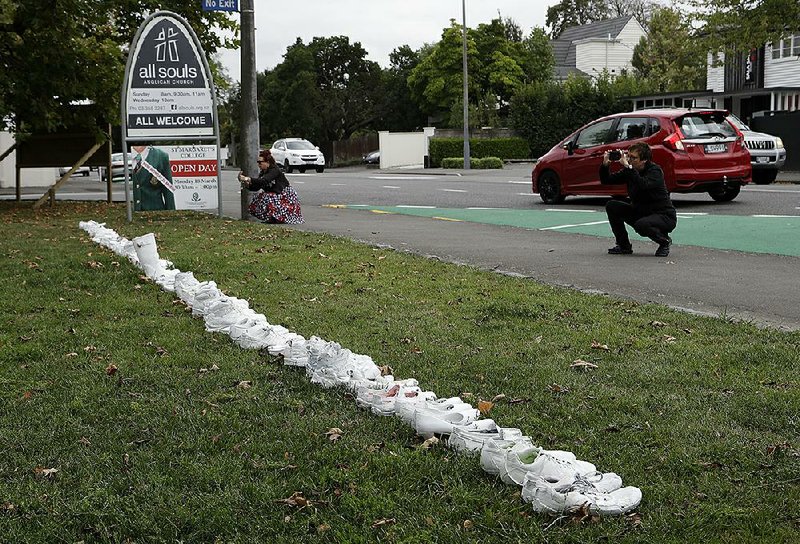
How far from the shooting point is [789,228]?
13.2 metres

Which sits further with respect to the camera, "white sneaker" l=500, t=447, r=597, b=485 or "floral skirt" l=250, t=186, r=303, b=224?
"floral skirt" l=250, t=186, r=303, b=224

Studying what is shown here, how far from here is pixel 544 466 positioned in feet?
12.4

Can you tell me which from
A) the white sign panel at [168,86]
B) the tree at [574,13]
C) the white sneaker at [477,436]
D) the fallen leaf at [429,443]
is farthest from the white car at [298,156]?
the tree at [574,13]

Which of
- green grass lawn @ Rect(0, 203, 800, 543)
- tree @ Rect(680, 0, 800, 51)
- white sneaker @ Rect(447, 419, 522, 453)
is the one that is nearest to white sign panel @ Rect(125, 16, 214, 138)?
green grass lawn @ Rect(0, 203, 800, 543)

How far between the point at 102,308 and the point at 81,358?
168cm

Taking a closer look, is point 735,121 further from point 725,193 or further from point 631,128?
point 631,128

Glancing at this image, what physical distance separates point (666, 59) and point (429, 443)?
64892 millimetres

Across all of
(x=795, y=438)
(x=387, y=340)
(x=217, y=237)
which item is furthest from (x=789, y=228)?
(x=795, y=438)

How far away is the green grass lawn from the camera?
3566 millimetres

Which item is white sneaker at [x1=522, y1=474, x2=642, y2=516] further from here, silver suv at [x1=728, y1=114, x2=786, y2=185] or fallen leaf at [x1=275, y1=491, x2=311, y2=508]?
silver suv at [x1=728, y1=114, x2=786, y2=185]

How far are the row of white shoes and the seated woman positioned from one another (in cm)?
844

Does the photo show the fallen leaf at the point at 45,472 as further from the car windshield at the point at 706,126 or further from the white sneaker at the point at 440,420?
the car windshield at the point at 706,126

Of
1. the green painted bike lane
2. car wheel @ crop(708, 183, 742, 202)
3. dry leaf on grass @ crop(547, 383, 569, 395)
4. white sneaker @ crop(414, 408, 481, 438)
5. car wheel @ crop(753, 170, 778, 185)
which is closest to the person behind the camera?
white sneaker @ crop(414, 408, 481, 438)

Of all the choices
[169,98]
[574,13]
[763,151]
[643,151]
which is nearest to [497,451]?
[643,151]
